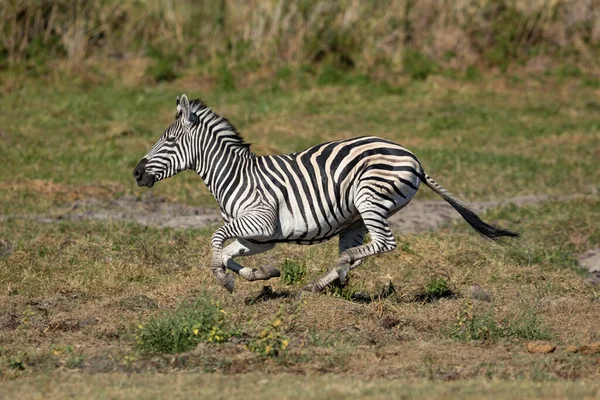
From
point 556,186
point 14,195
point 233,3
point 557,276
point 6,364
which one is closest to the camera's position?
point 6,364

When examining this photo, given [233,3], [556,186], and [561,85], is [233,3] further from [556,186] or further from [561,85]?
[556,186]

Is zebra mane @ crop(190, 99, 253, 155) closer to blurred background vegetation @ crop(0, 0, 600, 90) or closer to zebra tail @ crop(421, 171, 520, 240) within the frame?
zebra tail @ crop(421, 171, 520, 240)

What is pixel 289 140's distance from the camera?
56.4ft

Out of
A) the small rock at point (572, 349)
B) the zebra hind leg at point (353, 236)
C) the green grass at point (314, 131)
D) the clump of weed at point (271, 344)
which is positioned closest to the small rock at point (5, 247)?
the green grass at point (314, 131)

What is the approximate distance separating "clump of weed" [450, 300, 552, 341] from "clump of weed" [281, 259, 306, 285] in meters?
1.94

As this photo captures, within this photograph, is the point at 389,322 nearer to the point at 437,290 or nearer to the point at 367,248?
the point at 367,248

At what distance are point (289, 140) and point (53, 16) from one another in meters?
6.41

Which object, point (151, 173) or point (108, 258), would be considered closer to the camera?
point (151, 173)

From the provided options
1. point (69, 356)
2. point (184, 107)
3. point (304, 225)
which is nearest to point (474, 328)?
point (304, 225)

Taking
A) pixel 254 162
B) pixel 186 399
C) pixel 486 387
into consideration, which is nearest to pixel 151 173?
pixel 254 162

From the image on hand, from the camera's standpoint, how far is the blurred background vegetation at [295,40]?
20781 millimetres

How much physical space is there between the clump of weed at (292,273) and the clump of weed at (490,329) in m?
1.94

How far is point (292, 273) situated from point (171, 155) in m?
1.55

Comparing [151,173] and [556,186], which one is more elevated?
[151,173]
